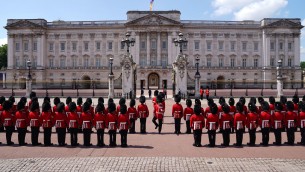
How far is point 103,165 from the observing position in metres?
8.63

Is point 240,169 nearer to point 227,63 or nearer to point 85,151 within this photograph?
point 85,151

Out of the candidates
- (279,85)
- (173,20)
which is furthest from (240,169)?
(173,20)

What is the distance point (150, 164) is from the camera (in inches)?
344

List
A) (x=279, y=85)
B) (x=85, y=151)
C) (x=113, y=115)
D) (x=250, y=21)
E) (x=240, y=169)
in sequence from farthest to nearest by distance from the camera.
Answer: (x=250, y=21) < (x=279, y=85) < (x=113, y=115) < (x=85, y=151) < (x=240, y=169)

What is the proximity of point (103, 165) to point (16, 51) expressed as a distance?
238 feet

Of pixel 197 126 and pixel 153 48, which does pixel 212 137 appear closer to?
pixel 197 126

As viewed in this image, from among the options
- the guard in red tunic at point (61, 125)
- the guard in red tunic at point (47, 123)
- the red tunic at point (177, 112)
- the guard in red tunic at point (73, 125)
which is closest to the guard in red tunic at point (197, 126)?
the red tunic at point (177, 112)

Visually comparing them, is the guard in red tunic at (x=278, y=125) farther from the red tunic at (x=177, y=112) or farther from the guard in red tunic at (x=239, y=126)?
the red tunic at (x=177, y=112)

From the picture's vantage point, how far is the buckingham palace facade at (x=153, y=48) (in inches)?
2825

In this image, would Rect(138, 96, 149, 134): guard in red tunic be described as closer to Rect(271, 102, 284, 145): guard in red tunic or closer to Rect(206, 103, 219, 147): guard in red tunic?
Rect(206, 103, 219, 147): guard in red tunic

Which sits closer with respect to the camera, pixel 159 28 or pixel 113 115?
pixel 113 115

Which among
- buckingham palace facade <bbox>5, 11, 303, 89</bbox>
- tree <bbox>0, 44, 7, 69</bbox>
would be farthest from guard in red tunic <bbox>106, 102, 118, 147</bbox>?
tree <bbox>0, 44, 7, 69</bbox>

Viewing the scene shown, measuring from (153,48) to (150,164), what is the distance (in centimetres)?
6411

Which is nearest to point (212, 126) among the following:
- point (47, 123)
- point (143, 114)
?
point (143, 114)
